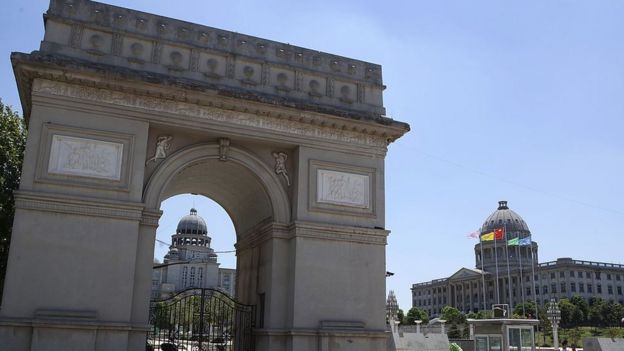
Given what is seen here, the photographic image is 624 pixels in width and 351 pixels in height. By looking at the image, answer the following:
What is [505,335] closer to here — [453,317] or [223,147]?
[223,147]

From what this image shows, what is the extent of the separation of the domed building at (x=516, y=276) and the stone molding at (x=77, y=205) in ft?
386

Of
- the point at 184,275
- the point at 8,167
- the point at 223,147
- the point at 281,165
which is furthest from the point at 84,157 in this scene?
the point at 184,275

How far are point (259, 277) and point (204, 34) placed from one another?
8.10 meters

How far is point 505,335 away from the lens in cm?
2927

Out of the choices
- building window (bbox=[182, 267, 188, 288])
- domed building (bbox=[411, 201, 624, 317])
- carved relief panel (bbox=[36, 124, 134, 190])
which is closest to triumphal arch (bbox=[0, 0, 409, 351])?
carved relief panel (bbox=[36, 124, 134, 190])

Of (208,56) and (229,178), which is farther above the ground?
(208,56)

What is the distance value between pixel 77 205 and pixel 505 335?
21386 mm

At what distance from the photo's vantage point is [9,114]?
90.1 feet

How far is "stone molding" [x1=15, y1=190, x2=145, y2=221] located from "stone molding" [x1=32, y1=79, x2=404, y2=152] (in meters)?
2.88

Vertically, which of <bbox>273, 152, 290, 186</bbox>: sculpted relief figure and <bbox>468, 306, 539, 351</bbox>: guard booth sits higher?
<bbox>273, 152, 290, 186</bbox>: sculpted relief figure

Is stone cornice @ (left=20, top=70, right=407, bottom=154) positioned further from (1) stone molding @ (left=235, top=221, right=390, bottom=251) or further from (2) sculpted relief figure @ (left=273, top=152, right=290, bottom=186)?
(1) stone molding @ (left=235, top=221, right=390, bottom=251)

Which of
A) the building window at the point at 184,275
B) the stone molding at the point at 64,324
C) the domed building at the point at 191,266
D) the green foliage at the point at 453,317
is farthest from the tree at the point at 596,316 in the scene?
the stone molding at the point at 64,324

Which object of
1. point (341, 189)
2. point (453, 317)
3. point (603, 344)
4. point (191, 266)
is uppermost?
point (191, 266)

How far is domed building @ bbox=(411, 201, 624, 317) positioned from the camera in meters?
135
